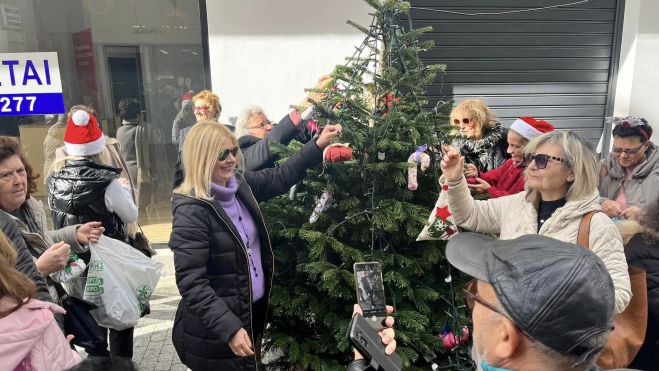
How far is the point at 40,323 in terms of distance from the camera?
5.63 feet

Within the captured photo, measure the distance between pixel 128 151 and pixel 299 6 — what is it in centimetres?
324

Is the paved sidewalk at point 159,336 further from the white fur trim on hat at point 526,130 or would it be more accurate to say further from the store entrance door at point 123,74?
the white fur trim on hat at point 526,130

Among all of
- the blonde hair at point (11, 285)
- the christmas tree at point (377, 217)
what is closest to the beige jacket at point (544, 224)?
the christmas tree at point (377, 217)

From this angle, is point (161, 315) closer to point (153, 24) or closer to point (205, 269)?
point (205, 269)

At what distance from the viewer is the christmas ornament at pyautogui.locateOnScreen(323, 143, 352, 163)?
2598mm

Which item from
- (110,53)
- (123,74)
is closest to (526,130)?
(123,74)

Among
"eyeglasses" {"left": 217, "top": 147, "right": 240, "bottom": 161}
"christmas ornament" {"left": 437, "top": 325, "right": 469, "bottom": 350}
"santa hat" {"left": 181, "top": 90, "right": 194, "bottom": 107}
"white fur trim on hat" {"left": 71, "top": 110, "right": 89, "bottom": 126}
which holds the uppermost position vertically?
"santa hat" {"left": 181, "top": 90, "right": 194, "bottom": 107}

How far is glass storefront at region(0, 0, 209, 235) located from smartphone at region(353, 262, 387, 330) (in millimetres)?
5417

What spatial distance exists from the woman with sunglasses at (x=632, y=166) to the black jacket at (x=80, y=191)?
398cm

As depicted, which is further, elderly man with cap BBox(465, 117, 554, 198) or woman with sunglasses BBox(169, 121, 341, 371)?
elderly man with cap BBox(465, 117, 554, 198)

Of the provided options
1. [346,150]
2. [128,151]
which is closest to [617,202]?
[346,150]

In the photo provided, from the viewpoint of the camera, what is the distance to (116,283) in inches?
122

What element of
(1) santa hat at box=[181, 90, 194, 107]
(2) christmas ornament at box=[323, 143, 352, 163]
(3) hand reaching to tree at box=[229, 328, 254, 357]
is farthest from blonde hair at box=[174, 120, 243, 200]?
(1) santa hat at box=[181, 90, 194, 107]

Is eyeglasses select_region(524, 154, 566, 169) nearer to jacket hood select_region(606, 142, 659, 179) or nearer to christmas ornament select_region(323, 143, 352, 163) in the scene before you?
christmas ornament select_region(323, 143, 352, 163)
